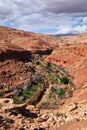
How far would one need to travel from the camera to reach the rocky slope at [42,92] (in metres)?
20.3

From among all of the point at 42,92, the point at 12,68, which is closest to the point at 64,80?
the point at 42,92

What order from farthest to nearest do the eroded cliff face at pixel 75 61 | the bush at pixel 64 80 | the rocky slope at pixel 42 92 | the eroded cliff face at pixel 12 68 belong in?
the eroded cliff face at pixel 75 61 < the bush at pixel 64 80 < the eroded cliff face at pixel 12 68 < the rocky slope at pixel 42 92

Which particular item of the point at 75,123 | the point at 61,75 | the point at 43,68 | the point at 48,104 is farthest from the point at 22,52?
the point at 75,123

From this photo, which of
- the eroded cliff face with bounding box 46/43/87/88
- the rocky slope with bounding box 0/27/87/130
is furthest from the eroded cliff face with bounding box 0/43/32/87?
the eroded cliff face with bounding box 46/43/87/88

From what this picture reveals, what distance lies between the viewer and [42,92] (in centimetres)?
2905

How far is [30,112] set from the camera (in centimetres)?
2339

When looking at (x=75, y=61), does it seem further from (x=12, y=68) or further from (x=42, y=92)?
(x=42, y=92)

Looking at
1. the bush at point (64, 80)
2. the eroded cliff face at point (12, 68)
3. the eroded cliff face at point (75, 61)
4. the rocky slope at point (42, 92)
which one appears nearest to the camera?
the rocky slope at point (42, 92)

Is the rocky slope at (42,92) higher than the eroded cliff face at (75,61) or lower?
lower

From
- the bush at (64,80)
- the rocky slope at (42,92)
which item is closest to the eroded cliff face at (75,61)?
the rocky slope at (42,92)

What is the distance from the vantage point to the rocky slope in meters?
20.3

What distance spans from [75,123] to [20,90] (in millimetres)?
9428

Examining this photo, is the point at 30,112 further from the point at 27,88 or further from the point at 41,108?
the point at 27,88

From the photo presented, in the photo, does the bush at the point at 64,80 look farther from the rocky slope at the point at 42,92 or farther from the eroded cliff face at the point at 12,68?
the eroded cliff face at the point at 12,68
